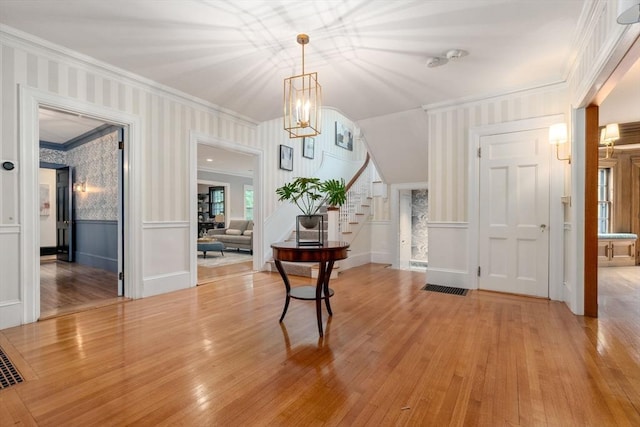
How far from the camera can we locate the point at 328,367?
81.4 inches

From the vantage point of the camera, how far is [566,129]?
138 inches

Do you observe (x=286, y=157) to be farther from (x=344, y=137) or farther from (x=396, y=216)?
(x=344, y=137)

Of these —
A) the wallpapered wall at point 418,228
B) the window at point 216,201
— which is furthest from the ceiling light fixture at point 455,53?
the window at point 216,201

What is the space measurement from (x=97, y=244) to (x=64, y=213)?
1738 millimetres

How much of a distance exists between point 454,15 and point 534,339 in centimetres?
279

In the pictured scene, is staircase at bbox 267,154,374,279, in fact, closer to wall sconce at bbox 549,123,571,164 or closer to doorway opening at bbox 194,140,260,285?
doorway opening at bbox 194,140,260,285

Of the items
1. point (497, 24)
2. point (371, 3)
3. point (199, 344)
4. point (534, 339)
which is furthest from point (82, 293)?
point (497, 24)

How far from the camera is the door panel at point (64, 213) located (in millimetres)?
6691

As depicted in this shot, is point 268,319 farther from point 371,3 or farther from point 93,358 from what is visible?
point 371,3

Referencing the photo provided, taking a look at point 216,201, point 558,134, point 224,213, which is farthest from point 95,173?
point 558,134

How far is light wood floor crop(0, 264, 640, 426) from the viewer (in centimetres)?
160

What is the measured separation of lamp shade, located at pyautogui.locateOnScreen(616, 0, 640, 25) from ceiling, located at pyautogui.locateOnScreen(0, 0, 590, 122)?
3.83ft

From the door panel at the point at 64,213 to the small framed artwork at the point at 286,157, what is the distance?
186 inches

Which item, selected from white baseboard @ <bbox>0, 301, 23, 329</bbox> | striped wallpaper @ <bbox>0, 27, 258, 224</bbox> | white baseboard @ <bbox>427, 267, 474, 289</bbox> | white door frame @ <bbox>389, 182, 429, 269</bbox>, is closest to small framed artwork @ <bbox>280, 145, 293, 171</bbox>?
striped wallpaper @ <bbox>0, 27, 258, 224</bbox>
